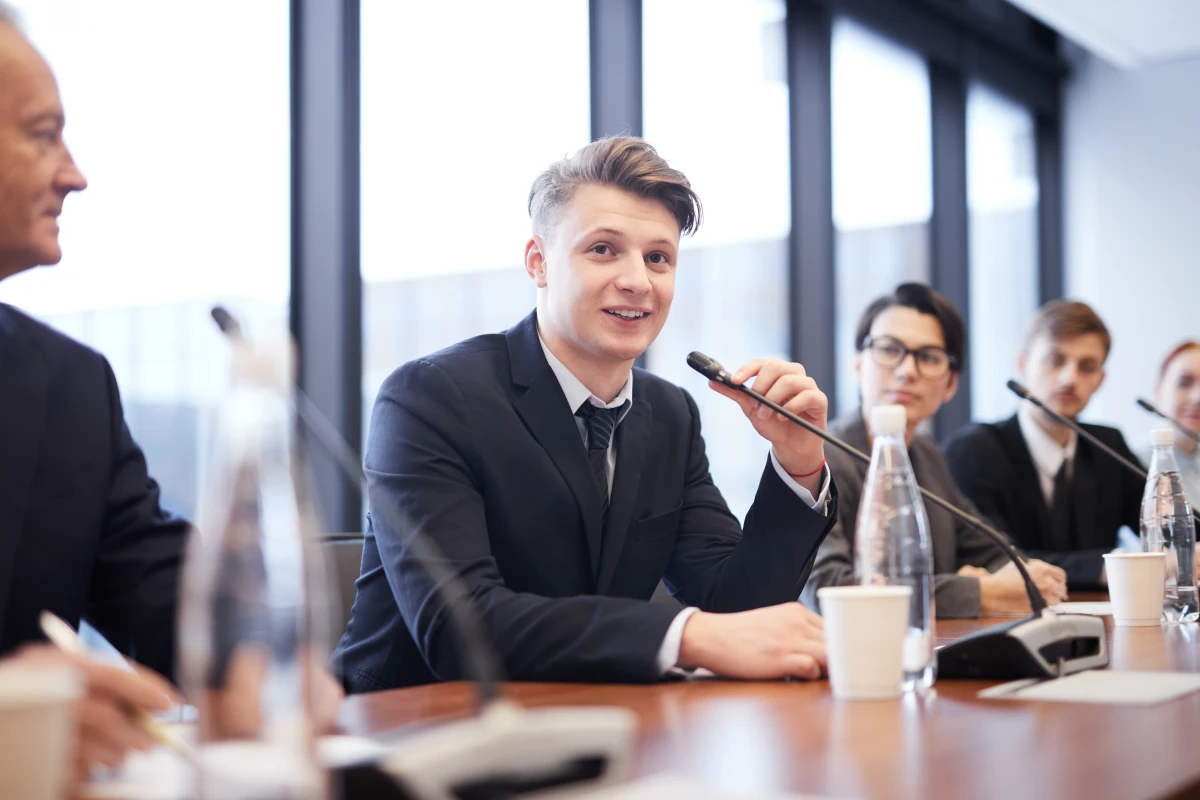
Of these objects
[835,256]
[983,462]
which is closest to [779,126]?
[835,256]

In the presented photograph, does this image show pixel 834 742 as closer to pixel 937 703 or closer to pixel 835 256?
pixel 937 703

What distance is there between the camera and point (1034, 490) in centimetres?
377

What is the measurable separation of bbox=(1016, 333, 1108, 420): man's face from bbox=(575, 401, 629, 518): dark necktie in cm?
227

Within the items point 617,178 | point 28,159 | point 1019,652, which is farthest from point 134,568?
point 1019,652

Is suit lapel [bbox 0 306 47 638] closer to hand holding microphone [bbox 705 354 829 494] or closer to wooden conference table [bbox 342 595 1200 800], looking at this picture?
wooden conference table [bbox 342 595 1200 800]

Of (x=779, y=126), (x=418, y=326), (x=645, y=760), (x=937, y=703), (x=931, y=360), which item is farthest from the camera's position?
(x=779, y=126)

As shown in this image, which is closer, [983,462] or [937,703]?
[937,703]

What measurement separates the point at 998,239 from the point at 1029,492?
3395 mm

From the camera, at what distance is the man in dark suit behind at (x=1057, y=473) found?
3.76m

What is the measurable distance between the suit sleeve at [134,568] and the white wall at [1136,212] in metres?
6.17

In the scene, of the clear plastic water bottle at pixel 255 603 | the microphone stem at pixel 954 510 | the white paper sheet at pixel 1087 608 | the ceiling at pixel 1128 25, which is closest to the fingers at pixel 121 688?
the clear plastic water bottle at pixel 255 603

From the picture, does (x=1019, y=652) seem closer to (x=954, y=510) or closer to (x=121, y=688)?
(x=954, y=510)

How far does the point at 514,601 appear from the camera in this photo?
1.56 metres

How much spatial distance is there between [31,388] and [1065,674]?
4.33ft
